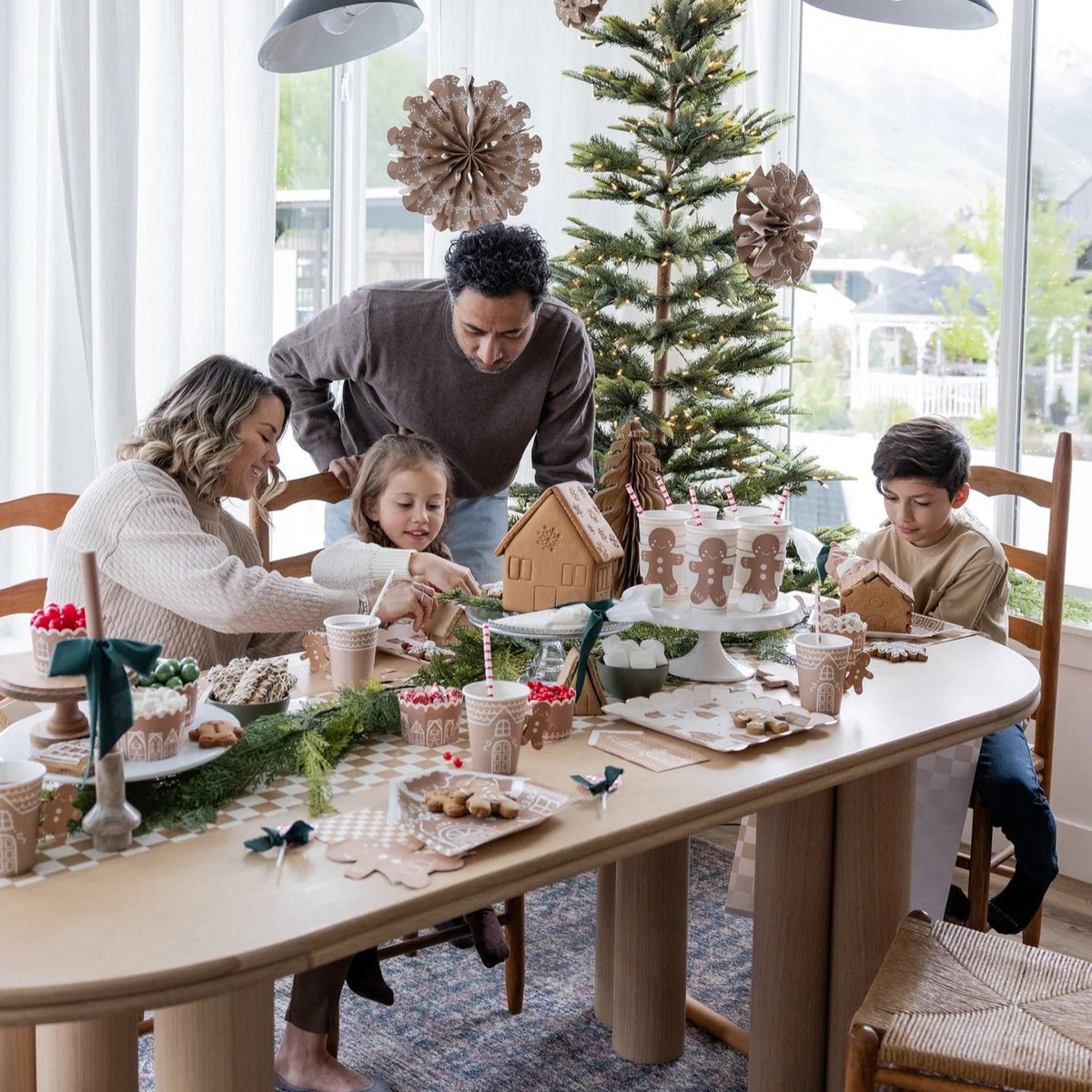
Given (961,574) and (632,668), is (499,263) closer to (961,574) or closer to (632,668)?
(632,668)

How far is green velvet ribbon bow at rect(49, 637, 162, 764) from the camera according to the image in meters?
1.21

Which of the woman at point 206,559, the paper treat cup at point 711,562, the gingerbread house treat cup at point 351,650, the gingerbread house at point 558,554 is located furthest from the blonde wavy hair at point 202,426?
the paper treat cup at point 711,562

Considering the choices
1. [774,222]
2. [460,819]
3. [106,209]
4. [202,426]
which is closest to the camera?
[460,819]

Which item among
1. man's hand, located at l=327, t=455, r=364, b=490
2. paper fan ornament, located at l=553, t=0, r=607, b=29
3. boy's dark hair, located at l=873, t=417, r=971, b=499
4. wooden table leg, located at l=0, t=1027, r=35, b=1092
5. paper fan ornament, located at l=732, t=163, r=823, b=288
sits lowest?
wooden table leg, located at l=0, t=1027, r=35, b=1092

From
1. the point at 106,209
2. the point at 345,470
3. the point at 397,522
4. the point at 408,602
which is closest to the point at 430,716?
the point at 408,602

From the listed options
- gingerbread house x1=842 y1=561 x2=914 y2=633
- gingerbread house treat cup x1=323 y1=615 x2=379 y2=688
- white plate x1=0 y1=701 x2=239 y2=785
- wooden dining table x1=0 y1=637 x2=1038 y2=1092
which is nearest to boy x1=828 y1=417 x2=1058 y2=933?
gingerbread house x1=842 y1=561 x2=914 y2=633

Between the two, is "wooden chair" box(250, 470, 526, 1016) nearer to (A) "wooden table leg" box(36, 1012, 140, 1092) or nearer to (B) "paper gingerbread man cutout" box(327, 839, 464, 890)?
(A) "wooden table leg" box(36, 1012, 140, 1092)

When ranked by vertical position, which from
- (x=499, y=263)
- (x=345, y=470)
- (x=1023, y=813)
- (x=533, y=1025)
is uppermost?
(x=499, y=263)

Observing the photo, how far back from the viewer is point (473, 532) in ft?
9.43

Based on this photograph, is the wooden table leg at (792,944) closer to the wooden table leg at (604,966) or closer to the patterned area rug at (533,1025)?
the patterned area rug at (533,1025)

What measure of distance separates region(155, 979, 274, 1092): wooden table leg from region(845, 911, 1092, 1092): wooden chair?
0.70 metres

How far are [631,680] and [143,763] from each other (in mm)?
722

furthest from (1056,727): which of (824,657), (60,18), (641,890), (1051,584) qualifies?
(60,18)

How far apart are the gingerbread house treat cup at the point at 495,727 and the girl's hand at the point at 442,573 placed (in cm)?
58
